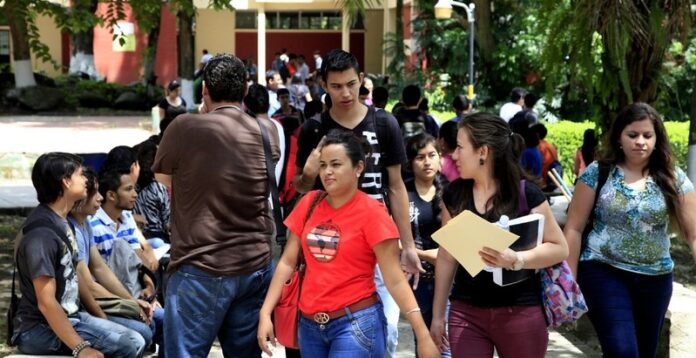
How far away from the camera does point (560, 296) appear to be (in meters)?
4.42

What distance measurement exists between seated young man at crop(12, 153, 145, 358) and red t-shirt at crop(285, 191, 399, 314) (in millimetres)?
1330

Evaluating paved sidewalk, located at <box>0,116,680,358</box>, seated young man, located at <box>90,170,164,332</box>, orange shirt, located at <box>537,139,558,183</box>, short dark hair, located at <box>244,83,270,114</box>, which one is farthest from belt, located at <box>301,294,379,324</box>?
orange shirt, located at <box>537,139,558,183</box>

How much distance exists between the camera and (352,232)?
445 cm

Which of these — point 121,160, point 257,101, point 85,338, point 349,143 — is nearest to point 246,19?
point 257,101

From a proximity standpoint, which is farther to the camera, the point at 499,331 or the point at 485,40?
the point at 485,40

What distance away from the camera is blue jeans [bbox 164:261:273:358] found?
4.55 meters

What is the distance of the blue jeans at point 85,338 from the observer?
211 inches

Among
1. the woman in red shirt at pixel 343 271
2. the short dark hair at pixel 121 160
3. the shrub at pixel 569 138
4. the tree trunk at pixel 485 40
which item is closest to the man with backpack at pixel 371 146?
the woman in red shirt at pixel 343 271

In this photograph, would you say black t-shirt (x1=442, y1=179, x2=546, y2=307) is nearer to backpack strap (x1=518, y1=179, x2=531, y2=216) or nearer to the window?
backpack strap (x1=518, y1=179, x2=531, y2=216)

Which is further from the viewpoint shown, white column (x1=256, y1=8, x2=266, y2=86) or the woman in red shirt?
white column (x1=256, y1=8, x2=266, y2=86)

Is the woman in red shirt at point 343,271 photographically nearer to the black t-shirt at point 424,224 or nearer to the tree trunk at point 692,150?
the black t-shirt at point 424,224

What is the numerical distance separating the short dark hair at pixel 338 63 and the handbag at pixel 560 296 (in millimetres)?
1360

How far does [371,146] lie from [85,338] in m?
1.71

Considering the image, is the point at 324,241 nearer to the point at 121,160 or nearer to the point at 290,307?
the point at 290,307
